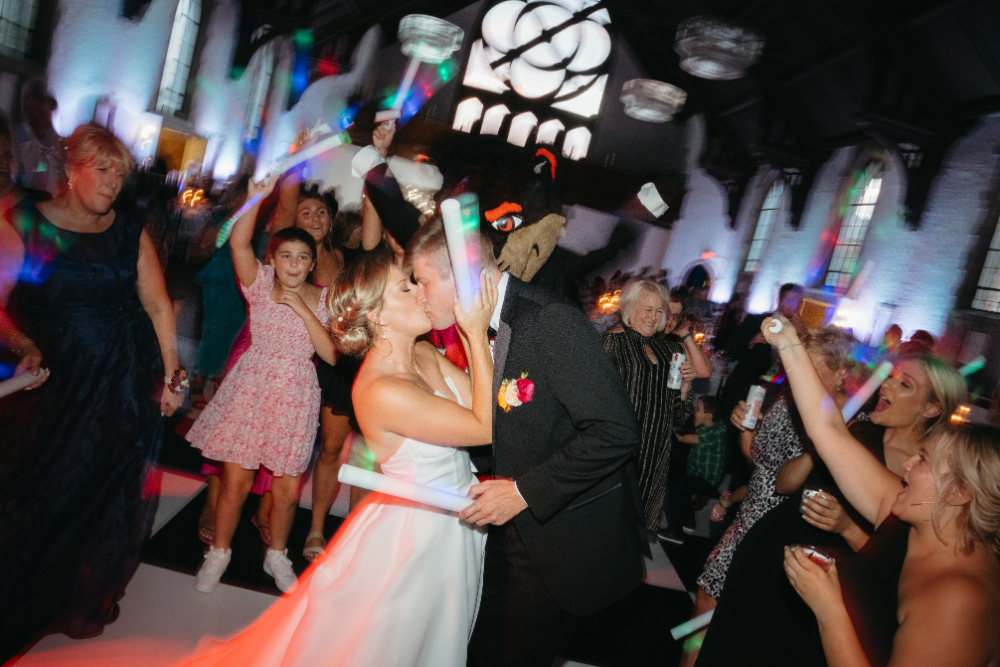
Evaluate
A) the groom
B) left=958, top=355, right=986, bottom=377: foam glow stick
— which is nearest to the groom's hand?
the groom

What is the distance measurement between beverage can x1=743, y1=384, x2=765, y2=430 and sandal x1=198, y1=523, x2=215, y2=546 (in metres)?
2.30

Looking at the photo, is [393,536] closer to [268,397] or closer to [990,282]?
[268,397]

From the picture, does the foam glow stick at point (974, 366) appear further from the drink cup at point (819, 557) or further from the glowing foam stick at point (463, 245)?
the glowing foam stick at point (463, 245)

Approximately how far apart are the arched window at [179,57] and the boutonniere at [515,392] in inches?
432

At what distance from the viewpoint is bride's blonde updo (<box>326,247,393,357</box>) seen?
1.68m

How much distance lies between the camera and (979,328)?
6793 mm

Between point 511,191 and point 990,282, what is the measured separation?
25.1 feet

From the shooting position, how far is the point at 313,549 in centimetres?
Result: 274

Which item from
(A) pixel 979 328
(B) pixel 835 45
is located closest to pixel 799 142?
(B) pixel 835 45

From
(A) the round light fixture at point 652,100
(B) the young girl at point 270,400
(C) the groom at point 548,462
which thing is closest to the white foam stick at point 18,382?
(B) the young girl at point 270,400

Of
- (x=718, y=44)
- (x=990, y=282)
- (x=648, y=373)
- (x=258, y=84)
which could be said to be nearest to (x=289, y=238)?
(x=648, y=373)

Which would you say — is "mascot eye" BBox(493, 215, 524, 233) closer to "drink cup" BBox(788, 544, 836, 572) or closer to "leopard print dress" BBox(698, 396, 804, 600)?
"drink cup" BBox(788, 544, 836, 572)

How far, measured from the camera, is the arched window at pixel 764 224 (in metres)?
11.9

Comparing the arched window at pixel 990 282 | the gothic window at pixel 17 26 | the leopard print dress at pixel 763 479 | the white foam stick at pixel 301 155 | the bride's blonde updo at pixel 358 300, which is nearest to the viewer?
the bride's blonde updo at pixel 358 300
